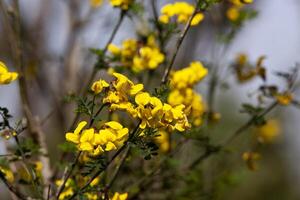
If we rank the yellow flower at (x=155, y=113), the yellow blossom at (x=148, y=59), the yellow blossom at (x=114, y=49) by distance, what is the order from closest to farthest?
the yellow flower at (x=155, y=113)
the yellow blossom at (x=148, y=59)
the yellow blossom at (x=114, y=49)

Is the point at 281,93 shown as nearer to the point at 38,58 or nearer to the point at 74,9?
the point at 38,58

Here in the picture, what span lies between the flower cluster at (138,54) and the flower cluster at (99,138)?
32.7 inches

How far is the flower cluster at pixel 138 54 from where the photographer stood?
230cm

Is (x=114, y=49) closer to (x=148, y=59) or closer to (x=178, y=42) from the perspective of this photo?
(x=148, y=59)

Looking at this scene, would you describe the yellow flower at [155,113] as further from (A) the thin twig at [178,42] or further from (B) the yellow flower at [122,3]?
(B) the yellow flower at [122,3]

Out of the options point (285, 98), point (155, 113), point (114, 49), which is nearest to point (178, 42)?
point (155, 113)

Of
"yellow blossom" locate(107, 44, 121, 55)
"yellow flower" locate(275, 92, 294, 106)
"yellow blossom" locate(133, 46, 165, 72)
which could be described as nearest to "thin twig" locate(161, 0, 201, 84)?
"yellow blossom" locate(133, 46, 165, 72)

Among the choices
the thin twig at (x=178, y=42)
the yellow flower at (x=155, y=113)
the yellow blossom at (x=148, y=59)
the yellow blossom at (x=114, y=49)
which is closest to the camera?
the yellow flower at (x=155, y=113)

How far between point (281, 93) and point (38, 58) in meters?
1.40

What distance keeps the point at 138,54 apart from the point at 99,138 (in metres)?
0.91

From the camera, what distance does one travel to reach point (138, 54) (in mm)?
2332

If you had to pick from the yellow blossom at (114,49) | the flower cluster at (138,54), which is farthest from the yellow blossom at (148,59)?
the yellow blossom at (114,49)

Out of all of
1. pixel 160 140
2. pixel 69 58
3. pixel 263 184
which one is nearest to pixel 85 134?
pixel 160 140

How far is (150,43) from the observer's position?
2.43 meters
